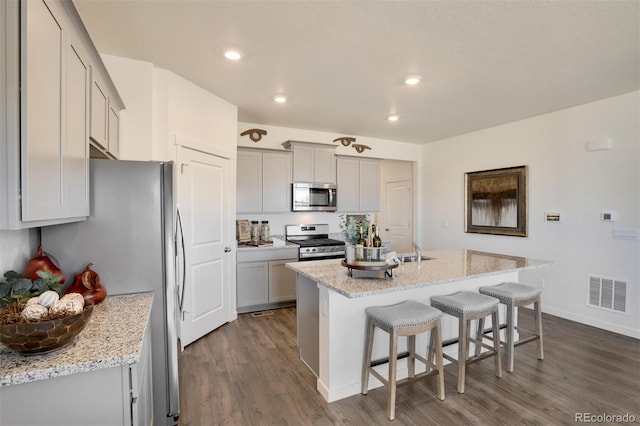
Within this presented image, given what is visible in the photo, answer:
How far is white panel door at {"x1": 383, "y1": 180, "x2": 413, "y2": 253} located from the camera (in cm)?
604

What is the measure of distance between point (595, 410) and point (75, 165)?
344 centimetres

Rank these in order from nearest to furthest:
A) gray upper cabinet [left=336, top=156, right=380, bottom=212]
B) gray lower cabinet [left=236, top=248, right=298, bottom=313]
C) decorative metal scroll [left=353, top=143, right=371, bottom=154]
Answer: gray lower cabinet [left=236, top=248, right=298, bottom=313] < gray upper cabinet [left=336, top=156, right=380, bottom=212] < decorative metal scroll [left=353, top=143, right=371, bottom=154]

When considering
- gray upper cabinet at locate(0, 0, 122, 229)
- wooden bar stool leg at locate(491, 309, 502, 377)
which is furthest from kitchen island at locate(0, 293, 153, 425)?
wooden bar stool leg at locate(491, 309, 502, 377)

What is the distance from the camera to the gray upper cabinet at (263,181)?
→ 428 centimetres

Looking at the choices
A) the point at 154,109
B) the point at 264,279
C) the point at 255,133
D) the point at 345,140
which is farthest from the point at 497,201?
the point at 154,109

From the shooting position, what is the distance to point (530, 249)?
165 inches

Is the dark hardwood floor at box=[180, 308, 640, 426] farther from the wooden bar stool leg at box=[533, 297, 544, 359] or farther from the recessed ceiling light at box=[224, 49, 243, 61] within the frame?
the recessed ceiling light at box=[224, 49, 243, 61]

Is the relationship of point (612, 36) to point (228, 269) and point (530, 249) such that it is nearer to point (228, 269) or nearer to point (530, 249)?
point (530, 249)

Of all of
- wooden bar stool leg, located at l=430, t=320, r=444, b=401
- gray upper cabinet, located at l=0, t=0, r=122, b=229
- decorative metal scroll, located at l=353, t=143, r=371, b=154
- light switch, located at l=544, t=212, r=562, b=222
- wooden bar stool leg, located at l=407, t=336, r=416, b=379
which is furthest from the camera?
decorative metal scroll, located at l=353, t=143, r=371, b=154

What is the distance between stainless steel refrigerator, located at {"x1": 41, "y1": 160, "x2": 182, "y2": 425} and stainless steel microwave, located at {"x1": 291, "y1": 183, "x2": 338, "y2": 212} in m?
2.77

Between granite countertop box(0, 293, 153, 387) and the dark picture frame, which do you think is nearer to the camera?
granite countertop box(0, 293, 153, 387)

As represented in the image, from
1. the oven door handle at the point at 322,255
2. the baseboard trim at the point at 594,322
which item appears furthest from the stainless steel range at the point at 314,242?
the baseboard trim at the point at 594,322

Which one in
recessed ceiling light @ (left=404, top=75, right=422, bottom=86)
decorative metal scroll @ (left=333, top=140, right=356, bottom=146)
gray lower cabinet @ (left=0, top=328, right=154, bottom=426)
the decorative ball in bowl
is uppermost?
recessed ceiling light @ (left=404, top=75, right=422, bottom=86)

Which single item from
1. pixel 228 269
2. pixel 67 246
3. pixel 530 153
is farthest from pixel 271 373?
pixel 530 153
